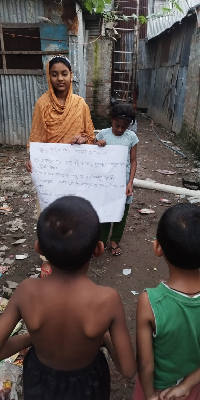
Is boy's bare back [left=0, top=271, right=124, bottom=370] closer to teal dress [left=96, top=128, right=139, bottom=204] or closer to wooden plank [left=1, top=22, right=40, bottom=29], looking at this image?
teal dress [left=96, top=128, right=139, bottom=204]

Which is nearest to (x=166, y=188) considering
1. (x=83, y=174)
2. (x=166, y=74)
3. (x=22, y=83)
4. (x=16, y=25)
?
(x=83, y=174)

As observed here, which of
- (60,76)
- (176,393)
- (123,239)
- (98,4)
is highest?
(98,4)

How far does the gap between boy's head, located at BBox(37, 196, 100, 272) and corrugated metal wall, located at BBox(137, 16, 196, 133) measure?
7.98 m

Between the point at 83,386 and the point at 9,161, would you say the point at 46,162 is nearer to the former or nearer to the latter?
the point at 83,386

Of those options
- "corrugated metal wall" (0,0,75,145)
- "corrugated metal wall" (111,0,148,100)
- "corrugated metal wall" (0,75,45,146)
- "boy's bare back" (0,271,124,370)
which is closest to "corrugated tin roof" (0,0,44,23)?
"corrugated metal wall" (0,0,75,145)

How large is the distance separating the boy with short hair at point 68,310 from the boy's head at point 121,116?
1603 mm

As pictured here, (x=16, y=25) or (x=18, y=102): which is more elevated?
(x=16, y=25)

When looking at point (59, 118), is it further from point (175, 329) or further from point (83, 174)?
point (175, 329)

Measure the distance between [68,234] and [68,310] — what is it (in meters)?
0.25

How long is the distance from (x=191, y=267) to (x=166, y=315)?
7.4 inches

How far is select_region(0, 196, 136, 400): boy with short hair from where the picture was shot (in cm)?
97

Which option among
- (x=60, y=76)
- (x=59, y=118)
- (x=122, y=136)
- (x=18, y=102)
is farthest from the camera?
(x=18, y=102)

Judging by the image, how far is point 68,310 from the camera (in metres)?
0.99

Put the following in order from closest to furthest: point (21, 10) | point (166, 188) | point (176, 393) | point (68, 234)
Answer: point (68, 234) < point (176, 393) < point (166, 188) < point (21, 10)
